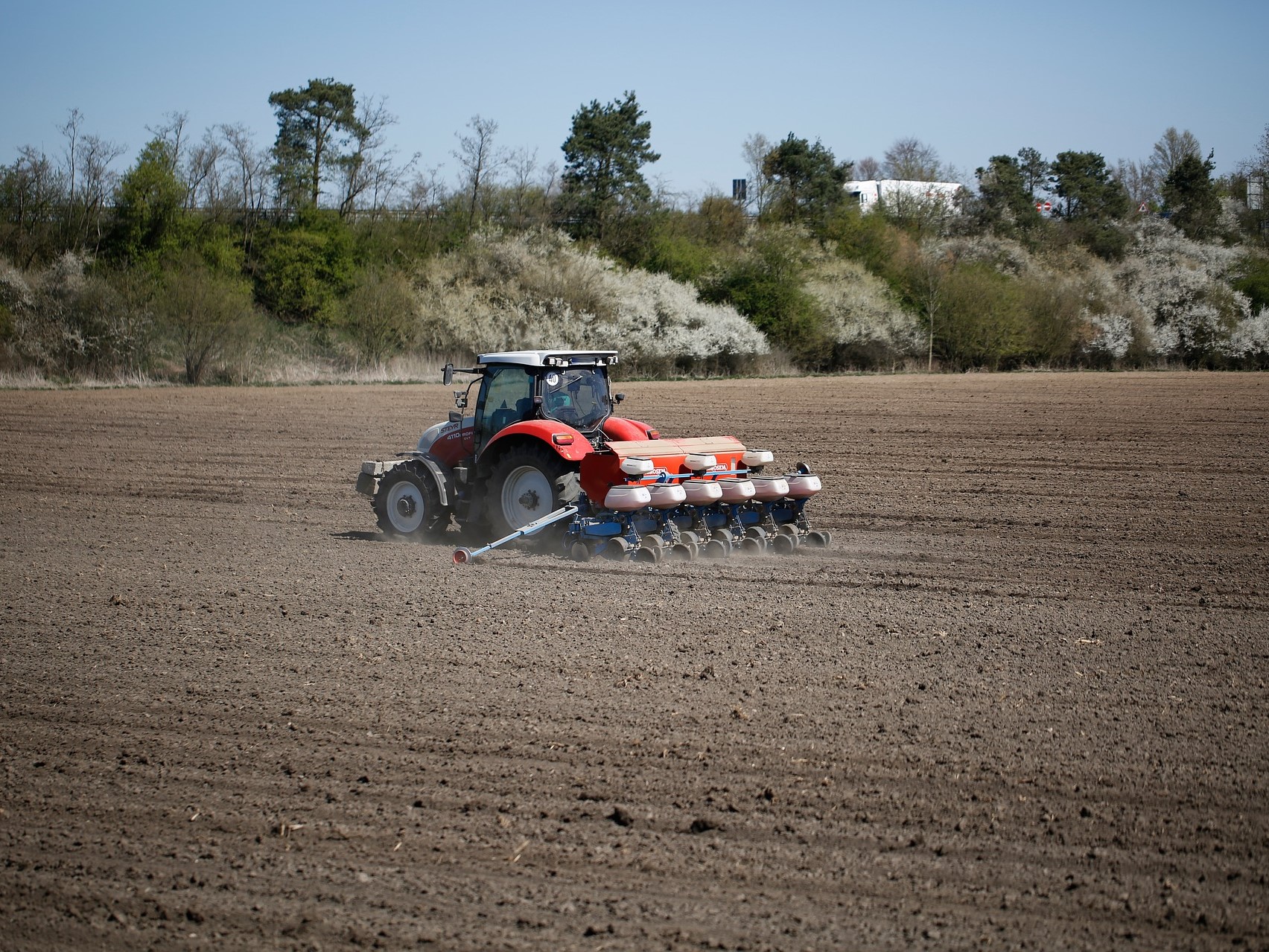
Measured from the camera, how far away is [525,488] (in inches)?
432

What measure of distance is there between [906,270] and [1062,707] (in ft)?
173

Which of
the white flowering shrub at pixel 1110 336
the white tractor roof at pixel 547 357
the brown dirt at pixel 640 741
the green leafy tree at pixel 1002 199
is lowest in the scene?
the brown dirt at pixel 640 741

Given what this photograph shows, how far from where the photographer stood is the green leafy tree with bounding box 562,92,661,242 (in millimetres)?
56906

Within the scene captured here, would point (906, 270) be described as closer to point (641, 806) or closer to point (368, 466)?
point (368, 466)

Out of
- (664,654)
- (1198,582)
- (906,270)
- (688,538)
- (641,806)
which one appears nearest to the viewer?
(641,806)

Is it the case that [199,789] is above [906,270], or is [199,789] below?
below

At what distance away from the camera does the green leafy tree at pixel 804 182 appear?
6538cm

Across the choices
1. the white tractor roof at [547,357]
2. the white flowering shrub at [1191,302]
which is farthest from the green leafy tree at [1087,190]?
the white tractor roof at [547,357]

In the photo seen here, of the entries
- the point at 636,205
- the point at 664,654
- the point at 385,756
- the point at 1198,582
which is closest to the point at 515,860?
the point at 385,756

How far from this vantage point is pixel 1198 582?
9562 mm

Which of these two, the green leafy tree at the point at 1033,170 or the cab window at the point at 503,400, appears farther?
the green leafy tree at the point at 1033,170

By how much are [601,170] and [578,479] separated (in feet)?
162

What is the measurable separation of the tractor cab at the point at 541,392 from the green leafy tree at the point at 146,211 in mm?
42266

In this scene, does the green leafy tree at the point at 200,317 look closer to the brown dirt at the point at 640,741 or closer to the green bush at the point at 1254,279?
the brown dirt at the point at 640,741
